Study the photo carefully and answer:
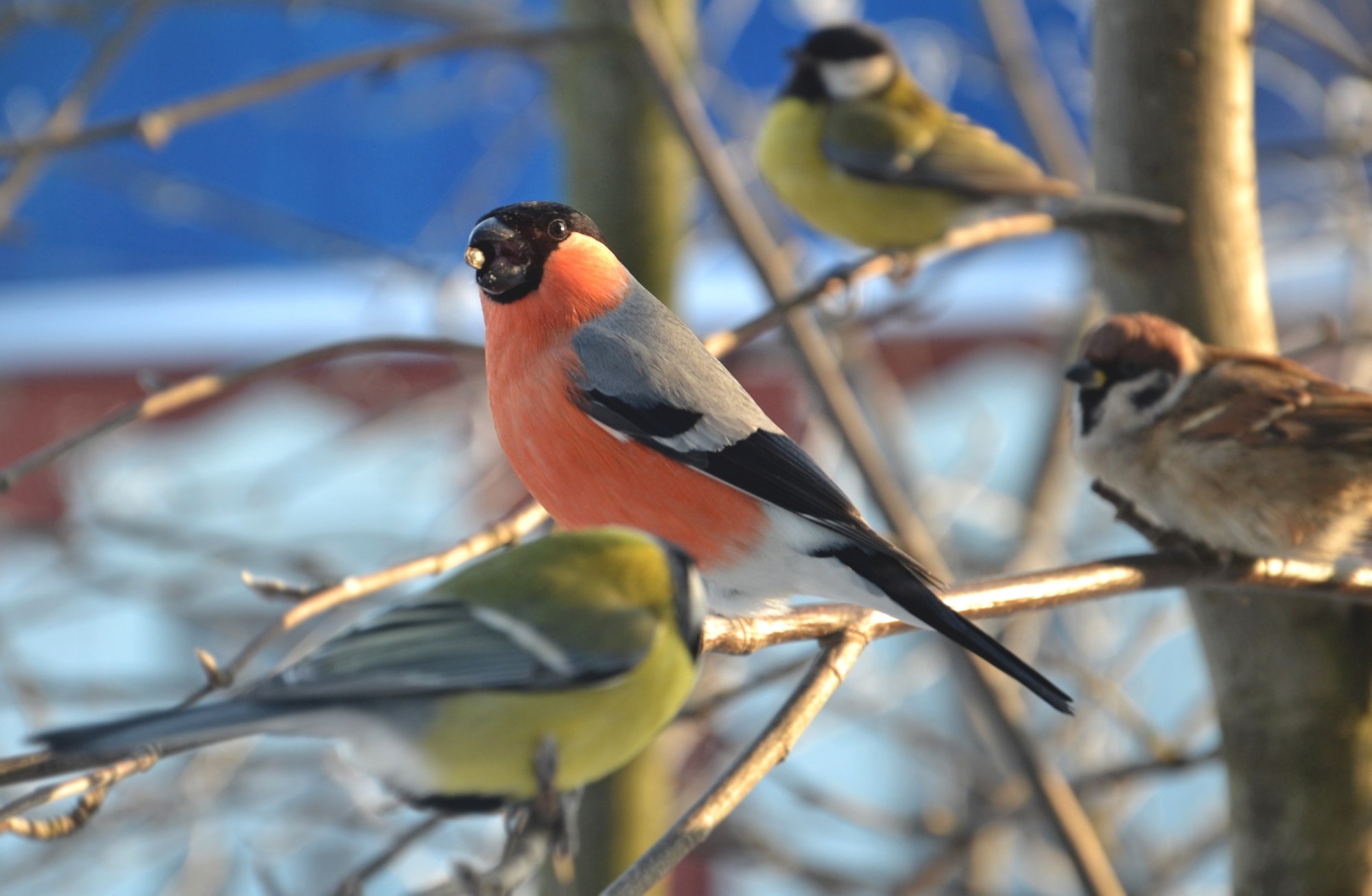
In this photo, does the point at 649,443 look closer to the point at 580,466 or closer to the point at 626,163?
the point at 580,466

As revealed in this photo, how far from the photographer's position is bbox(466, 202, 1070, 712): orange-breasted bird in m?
1.86

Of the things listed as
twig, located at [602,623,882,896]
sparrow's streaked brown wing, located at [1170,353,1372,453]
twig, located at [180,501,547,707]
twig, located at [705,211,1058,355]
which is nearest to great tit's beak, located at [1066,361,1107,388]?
sparrow's streaked brown wing, located at [1170,353,1372,453]

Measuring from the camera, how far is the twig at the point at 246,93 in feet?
7.47

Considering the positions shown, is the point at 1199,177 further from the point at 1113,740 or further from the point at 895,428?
the point at 1113,740

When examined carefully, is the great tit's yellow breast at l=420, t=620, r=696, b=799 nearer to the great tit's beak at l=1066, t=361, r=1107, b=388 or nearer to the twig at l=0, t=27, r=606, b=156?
the great tit's beak at l=1066, t=361, r=1107, b=388

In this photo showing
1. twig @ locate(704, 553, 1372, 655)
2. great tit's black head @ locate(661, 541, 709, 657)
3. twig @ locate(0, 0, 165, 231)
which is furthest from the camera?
twig @ locate(0, 0, 165, 231)

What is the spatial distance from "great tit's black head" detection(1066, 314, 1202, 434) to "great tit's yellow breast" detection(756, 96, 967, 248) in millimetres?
1387

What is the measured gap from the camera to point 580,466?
6.12ft

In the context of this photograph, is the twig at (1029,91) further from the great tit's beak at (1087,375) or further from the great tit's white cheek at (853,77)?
the great tit's beak at (1087,375)

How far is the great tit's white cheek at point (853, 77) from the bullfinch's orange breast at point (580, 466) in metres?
2.09

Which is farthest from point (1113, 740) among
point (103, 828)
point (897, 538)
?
point (103, 828)

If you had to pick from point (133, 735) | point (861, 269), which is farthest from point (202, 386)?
point (861, 269)

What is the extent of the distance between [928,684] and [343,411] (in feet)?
8.47

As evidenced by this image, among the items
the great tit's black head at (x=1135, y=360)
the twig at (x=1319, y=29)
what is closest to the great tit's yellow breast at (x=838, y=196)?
the twig at (x=1319, y=29)
